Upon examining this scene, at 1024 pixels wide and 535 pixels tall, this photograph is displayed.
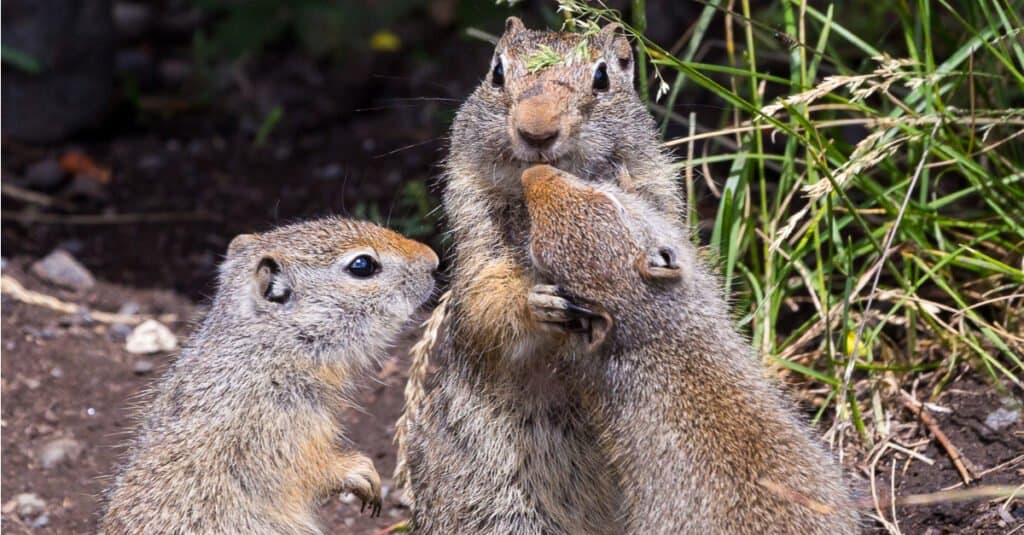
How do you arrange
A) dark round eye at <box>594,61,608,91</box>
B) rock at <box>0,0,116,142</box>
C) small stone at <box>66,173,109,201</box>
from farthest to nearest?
rock at <box>0,0,116,142</box> < small stone at <box>66,173,109,201</box> < dark round eye at <box>594,61,608,91</box>

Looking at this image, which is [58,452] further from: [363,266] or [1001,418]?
[1001,418]

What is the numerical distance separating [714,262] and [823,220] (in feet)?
3.20

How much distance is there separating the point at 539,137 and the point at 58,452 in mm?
2892

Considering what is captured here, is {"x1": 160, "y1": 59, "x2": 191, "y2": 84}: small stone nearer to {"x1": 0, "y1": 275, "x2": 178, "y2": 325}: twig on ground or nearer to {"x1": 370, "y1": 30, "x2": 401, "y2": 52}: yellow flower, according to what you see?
{"x1": 370, "y1": 30, "x2": 401, "y2": 52}: yellow flower

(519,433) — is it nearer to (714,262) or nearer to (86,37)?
(714,262)

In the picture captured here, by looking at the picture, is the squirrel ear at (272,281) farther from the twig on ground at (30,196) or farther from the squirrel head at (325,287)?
the twig on ground at (30,196)

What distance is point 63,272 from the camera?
7172 mm

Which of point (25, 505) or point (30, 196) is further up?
point (25, 505)

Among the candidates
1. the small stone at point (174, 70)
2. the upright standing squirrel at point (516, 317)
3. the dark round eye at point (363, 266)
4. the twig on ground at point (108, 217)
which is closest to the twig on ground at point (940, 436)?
the upright standing squirrel at point (516, 317)

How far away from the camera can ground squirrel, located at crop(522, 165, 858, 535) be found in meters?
3.80

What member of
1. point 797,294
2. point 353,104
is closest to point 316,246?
point 797,294

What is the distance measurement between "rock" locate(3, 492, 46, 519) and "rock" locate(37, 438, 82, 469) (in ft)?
0.77

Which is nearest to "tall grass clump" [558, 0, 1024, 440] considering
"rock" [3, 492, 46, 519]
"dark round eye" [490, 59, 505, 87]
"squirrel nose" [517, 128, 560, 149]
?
"dark round eye" [490, 59, 505, 87]

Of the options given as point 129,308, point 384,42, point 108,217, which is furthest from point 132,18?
point 129,308
